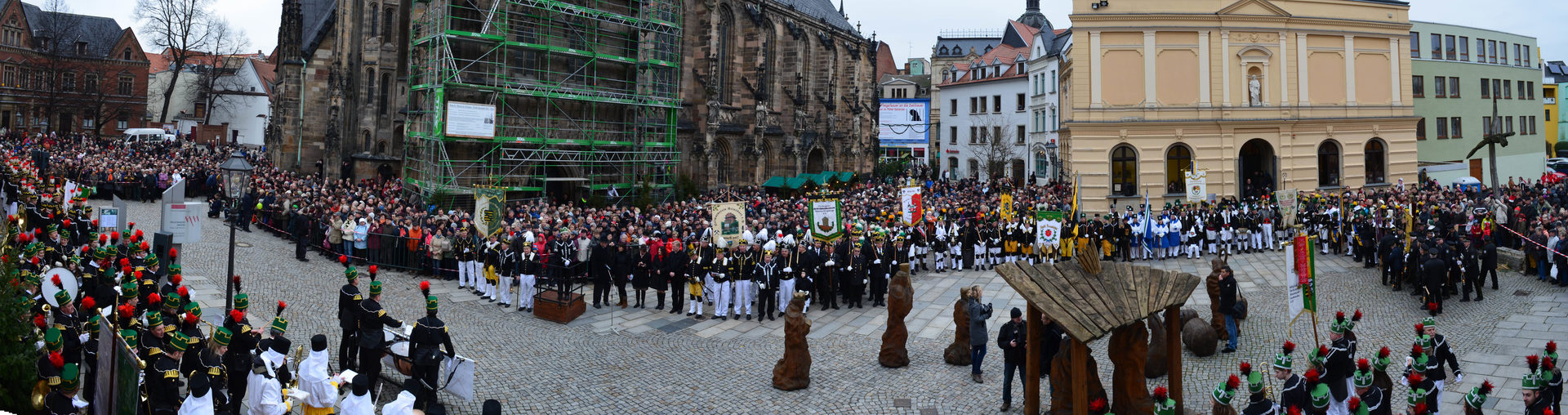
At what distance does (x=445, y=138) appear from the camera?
Answer: 27547 millimetres

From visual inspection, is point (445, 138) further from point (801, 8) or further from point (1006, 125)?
point (1006, 125)

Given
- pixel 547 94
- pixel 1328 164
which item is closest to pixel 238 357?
pixel 547 94

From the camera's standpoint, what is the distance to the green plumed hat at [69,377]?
7367mm

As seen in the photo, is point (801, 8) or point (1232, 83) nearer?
point (1232, 83)

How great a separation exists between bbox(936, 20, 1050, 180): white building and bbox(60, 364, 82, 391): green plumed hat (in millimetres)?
46970

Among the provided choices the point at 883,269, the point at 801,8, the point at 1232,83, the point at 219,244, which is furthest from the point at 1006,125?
the point at 219,244

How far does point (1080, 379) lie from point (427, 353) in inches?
269

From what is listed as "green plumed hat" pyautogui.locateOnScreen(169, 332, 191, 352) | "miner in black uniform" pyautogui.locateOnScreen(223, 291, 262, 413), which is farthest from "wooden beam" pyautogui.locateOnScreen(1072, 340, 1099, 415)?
"green plumed hat" pyautogui.locateOnScreen(169, 332, 191, 352)

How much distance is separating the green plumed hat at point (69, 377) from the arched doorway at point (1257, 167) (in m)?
30.0

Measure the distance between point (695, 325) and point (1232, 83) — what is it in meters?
21.6

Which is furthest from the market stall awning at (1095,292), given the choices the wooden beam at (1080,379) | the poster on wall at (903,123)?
the poster on wall at (903,123)

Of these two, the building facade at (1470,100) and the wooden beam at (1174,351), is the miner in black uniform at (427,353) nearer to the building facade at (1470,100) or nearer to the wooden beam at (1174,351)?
the wooden beam at (1174,351)

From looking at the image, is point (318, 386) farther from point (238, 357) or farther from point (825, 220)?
point (825, 220)

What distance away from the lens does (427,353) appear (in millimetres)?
9500
